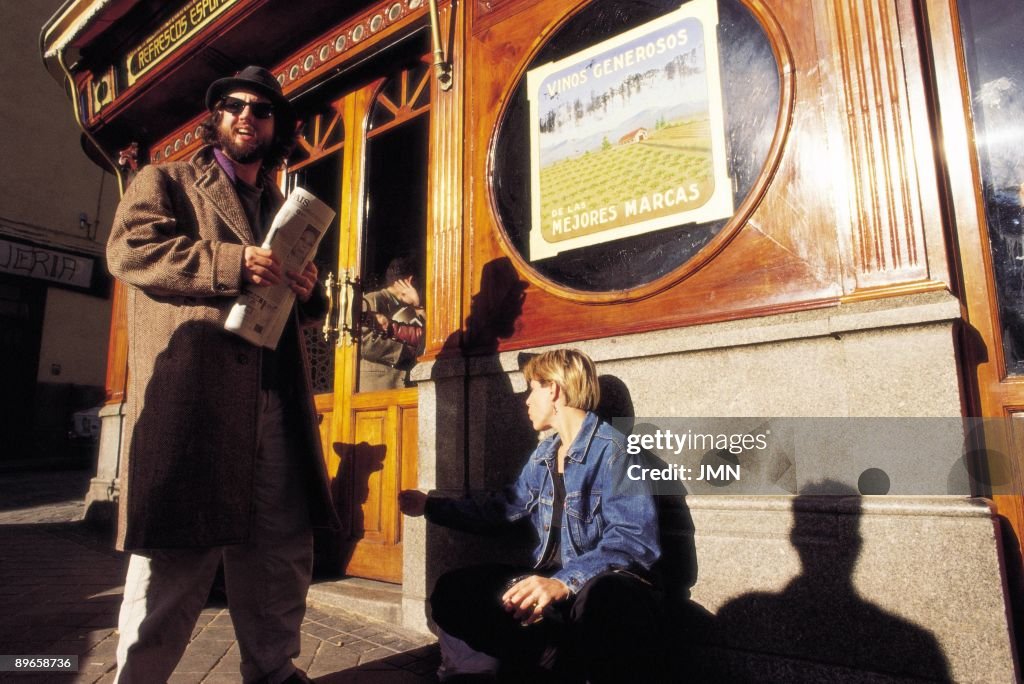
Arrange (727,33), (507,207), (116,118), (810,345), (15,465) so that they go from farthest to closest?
(15,465) < (116,118) < (507,207) < (727,33) < (810,345)

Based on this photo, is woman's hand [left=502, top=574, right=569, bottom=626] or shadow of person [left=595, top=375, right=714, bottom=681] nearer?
woman's hand [left=502, top=574, right=569, bottom=626]

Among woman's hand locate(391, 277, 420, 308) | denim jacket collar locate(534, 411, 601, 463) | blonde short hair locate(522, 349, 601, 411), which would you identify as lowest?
denim jacket collar locate(534, 411, 601, 463)

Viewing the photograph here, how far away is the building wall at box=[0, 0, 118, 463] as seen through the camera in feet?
49.2

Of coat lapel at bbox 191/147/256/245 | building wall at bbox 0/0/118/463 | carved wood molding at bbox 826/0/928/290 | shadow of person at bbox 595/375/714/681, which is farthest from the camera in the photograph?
building wall at bbox 0/0/118/463

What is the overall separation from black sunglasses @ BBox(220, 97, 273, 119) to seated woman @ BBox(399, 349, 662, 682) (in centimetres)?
149

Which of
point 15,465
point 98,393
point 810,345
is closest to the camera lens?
point 810,345

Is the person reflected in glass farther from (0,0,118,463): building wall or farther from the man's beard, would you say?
(0,0,118,463): building wall

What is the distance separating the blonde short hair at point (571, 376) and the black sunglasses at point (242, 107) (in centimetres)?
150

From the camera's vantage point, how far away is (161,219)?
2.07 metres

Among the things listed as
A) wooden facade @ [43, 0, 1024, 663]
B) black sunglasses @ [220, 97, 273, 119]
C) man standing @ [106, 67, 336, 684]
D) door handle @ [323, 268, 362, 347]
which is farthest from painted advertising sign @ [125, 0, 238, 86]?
man standing @ [106, 67, 336, 684]

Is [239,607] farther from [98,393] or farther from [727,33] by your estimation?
[98,393]

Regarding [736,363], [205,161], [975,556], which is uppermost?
[205,161]

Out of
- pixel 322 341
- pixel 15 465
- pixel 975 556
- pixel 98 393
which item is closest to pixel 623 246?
pixel 975 556

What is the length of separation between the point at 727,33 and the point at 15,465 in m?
15.9
